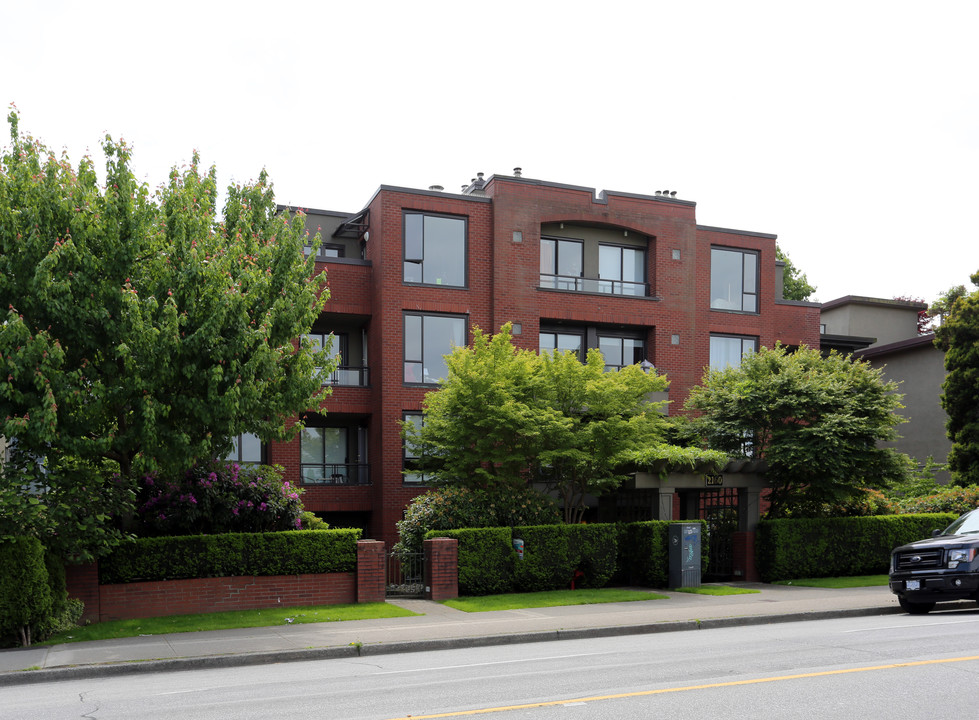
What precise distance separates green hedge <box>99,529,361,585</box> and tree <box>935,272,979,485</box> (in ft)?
71.3

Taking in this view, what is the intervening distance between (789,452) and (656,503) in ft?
11.6

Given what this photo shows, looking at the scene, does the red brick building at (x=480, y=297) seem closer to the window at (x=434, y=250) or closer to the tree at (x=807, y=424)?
the window at (x=434, y=250)

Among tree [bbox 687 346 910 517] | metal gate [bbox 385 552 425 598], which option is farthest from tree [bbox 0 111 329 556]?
tree [bbox 687 346 910 517]

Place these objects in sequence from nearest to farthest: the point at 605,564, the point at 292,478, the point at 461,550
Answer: the point at 461,550 → the point at 605,564 → the point at 292,478

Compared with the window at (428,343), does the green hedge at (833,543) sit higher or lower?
lower

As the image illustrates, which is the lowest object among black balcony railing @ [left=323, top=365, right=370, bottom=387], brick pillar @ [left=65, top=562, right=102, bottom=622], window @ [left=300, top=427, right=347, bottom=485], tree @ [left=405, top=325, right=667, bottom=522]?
brick pillar @ [left=65, top=562, right=102, bottom=622]

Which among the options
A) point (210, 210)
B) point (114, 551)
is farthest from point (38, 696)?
point (210, 210)

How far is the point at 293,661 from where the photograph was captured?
13219 mm

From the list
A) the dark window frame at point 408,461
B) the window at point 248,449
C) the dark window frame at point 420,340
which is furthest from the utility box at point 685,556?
the window at point 248,449

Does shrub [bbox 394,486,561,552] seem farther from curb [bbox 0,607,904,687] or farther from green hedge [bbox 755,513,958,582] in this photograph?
curb [bbox 0,607,904,687]

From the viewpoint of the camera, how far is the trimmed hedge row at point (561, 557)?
20344 mm

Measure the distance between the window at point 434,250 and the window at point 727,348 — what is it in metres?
9.78

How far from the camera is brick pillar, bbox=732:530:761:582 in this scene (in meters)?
23.9

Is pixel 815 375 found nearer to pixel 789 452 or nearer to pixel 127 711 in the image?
pixel 789 452
